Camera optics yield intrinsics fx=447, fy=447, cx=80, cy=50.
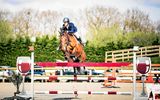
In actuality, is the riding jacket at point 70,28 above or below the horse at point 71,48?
above

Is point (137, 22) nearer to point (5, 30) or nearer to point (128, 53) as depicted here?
point (5, 30)

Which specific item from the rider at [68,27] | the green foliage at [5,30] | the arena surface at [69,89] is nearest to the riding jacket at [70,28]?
the rider at [68,27]

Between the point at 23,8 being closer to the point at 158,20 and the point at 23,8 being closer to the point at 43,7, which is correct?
the point at 43,7

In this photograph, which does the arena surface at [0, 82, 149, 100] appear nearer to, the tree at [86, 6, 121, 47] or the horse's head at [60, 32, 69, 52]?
the horse's head at [60, 32, 69, 52]

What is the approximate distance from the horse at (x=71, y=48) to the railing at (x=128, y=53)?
3486 mm

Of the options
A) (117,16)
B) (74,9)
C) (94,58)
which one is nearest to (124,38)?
(117,16)

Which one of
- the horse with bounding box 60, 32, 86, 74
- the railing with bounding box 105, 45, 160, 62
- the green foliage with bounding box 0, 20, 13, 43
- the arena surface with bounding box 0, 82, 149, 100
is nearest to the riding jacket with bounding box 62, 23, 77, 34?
the horse with bounding box 60, 32, 86, 74

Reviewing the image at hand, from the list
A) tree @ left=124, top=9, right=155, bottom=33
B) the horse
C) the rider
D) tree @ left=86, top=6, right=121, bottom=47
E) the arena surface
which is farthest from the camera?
tree @ left=86, top=6, right=121, bottom=47

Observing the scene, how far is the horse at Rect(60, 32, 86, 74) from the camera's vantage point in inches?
838

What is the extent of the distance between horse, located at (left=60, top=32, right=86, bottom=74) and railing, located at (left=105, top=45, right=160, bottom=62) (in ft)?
11.4

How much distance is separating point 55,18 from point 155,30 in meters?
8.25

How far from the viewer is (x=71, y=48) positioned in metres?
21.7

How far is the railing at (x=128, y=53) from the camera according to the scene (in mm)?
25625

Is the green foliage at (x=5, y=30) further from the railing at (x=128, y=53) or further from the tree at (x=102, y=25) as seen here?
the railing at (x=128, y=53)
